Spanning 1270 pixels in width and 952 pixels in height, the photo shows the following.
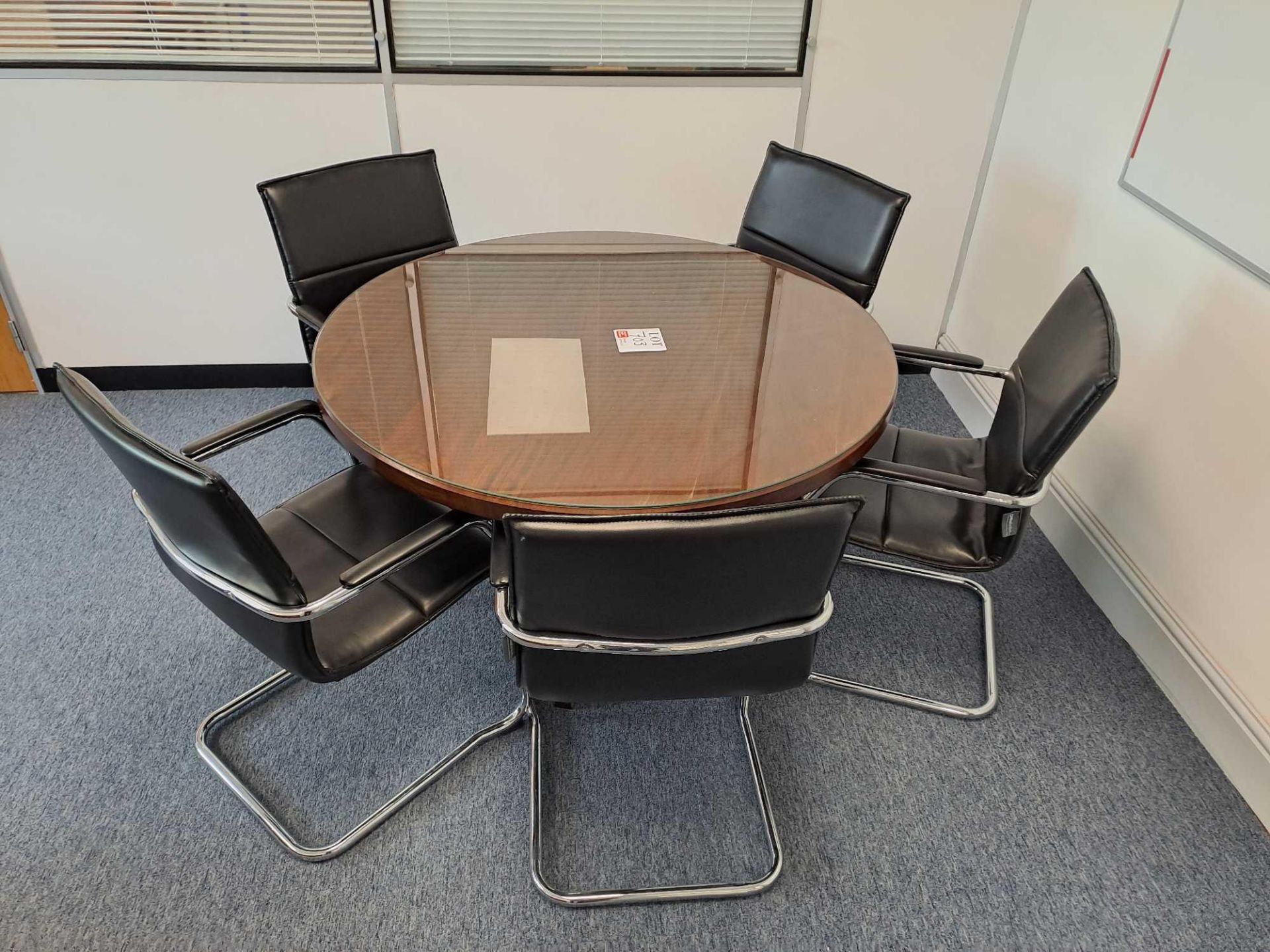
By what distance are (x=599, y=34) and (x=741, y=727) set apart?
2157 millimetres

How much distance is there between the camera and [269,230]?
3.05m

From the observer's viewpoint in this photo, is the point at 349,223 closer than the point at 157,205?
Yes

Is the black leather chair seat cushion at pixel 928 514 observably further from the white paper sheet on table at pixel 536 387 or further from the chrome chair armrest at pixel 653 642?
the white paper sheet on table at pixel 536 387

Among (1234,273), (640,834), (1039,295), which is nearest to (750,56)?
(1039,295)

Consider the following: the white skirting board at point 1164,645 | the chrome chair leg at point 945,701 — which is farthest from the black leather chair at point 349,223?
the white skirting board at point 1164,645

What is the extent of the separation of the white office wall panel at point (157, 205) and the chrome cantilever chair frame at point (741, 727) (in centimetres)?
193

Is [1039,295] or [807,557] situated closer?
[807,557]

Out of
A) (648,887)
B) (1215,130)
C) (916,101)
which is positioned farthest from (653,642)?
(916,101)

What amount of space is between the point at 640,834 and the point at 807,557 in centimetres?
84

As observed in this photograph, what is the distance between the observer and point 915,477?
1811mm

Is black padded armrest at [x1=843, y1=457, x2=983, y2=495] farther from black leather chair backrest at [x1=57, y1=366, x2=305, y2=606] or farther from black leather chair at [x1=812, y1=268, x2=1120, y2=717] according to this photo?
black leather chair backrest at [x1=57, y1=366, x2=305, y2=606]

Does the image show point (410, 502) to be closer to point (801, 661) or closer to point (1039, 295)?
point (801, 661)

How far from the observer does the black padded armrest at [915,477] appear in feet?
5.90

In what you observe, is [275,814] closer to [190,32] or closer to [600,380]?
[600,380]
